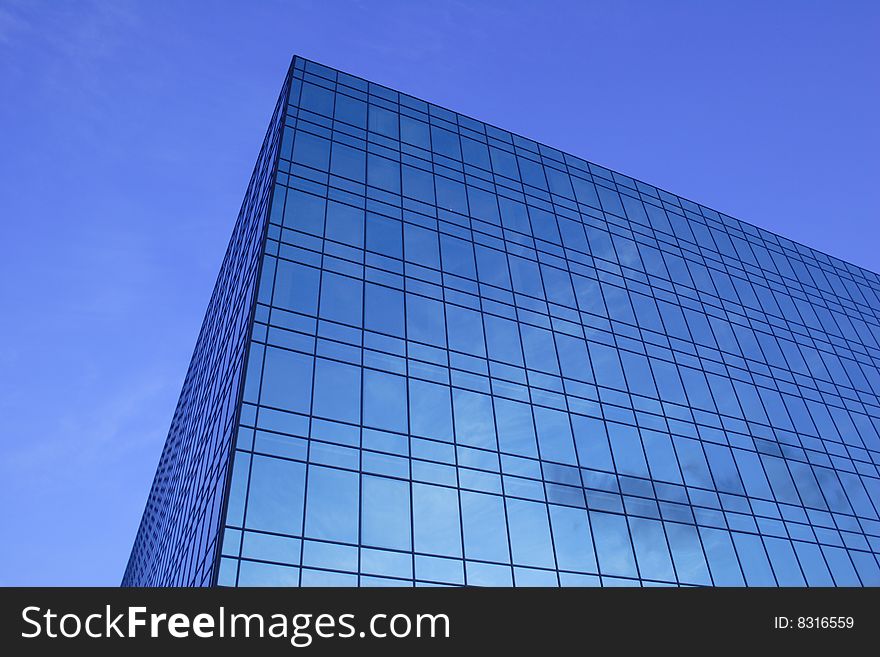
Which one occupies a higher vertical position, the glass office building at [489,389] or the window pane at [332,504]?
the glass office building at [489,389]

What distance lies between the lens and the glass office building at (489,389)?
20922 millimetres

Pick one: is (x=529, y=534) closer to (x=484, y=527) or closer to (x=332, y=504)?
(x=484, y=527)

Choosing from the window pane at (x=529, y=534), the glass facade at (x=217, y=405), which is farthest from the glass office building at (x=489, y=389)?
the glass facade at (x=217, y=405)

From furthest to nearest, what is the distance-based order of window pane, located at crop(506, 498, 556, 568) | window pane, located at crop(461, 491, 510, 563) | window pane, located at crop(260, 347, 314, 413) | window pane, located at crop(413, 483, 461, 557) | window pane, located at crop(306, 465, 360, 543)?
window pane, located at crop(506, 498, 556, 568) → window pane, located at crop(260, 347, 314, 413) → window pane, located at crop(461, 491, 510, 563) → window pane, located at crop(413, 483, 461, 557) → window pane, located at crop(306, 465, 360, 543)

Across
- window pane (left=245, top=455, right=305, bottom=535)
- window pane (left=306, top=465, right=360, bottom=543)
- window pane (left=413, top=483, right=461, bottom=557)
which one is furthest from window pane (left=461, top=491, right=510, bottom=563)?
window pane (left=245, top=455, right=305, bottom=535)

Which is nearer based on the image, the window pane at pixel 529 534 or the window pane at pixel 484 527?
the window pane at pixel 484 527

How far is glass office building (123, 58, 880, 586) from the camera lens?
20.9m

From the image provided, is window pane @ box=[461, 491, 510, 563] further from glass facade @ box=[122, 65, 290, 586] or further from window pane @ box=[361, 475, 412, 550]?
glass facade @ box=[122, 65, 290, 586]

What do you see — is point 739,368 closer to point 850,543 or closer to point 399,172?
point 850,543

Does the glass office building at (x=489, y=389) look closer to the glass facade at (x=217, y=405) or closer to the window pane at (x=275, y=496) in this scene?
the window pane at (x=275, y=496)

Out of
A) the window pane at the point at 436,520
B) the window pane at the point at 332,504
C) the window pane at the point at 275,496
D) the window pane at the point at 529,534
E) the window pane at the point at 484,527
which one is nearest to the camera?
the window pane at the point at 275,496

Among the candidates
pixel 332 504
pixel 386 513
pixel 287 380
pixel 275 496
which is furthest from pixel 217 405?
pixel 386 513

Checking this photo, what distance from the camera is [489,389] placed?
26.5 m
